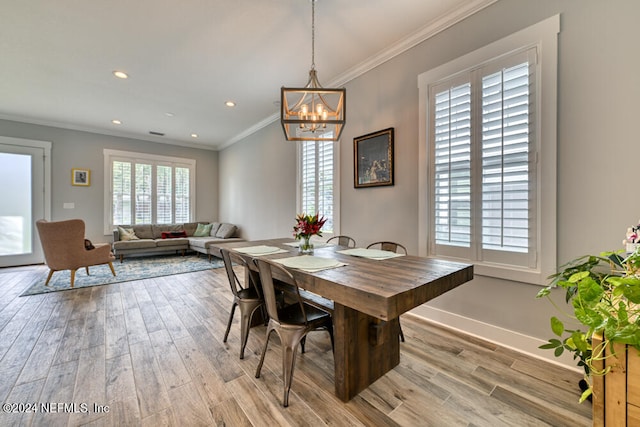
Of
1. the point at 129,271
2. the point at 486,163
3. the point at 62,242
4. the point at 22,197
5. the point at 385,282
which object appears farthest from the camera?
the point at 22,197

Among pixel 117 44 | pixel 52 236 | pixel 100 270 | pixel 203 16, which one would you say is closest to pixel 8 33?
pixel 117 44

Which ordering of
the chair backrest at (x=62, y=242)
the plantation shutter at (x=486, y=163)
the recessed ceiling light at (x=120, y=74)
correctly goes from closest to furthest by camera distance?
the plantation shutter at (x=486, y=163) → the recessed ceiling light at (x=120, y=74) → the chair backrest at (x=62, y=242)

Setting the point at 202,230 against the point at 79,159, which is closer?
the point at 79,159

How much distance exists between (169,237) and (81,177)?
2.23 m

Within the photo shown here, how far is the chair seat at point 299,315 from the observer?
1.66 m

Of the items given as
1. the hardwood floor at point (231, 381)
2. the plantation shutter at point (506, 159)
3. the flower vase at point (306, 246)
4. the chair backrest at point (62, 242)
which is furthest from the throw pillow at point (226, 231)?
the plantation shutter at point (506, 159)

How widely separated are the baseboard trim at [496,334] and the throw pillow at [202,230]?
5.74 m

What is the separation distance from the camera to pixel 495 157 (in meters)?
2.20

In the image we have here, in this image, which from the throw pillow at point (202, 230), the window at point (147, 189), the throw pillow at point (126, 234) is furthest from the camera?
the throw pillow at point (202, 230)

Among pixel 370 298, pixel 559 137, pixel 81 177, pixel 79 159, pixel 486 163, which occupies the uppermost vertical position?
pixel 79 159

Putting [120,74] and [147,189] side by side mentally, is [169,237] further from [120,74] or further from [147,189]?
[120,74]

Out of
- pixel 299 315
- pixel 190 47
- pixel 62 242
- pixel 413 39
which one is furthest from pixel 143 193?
pixel 413 39

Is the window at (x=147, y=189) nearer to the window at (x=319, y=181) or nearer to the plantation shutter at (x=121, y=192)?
the plantation shutter at (x=121, y=192)

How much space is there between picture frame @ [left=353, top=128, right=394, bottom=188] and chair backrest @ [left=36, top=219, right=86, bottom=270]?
166 inches
